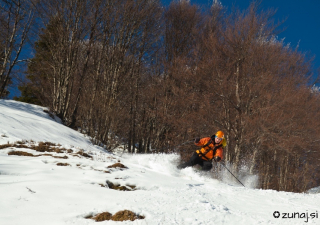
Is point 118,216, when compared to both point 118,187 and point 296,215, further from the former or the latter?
point 296,215

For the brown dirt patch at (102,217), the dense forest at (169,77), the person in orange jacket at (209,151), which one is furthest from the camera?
the dense forest at (169,77)

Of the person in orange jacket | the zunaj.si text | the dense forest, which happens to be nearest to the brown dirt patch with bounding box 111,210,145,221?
the zunaj.si text

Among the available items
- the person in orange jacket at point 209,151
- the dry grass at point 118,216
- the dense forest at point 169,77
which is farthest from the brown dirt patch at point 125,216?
the dense forest at point 169,77

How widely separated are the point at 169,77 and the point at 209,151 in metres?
12.2

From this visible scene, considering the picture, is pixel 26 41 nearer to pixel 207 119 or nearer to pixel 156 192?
pixel 207 119

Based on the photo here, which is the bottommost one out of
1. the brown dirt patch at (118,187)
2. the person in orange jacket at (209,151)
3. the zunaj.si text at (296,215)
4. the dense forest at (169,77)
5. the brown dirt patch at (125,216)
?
the brown dirt patch at (118,187)

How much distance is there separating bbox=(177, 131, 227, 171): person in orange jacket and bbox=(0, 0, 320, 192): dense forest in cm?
544

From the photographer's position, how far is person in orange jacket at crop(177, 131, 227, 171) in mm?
8789

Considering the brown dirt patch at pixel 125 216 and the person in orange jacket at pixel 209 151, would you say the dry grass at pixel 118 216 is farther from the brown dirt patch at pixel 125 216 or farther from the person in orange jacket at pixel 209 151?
the person in orange jacket at pixel 209 151

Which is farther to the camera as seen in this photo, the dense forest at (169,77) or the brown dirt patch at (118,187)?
the dense forest at (169,77)

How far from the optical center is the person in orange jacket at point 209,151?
28.8ft

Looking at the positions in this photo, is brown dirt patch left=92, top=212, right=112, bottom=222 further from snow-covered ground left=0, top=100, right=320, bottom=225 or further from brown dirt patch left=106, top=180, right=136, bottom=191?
brown dirt patch left=106, top=180, right=136, bottom=191

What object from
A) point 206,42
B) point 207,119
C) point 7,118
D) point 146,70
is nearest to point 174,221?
point 7,118

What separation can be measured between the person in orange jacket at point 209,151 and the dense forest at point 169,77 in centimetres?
544
